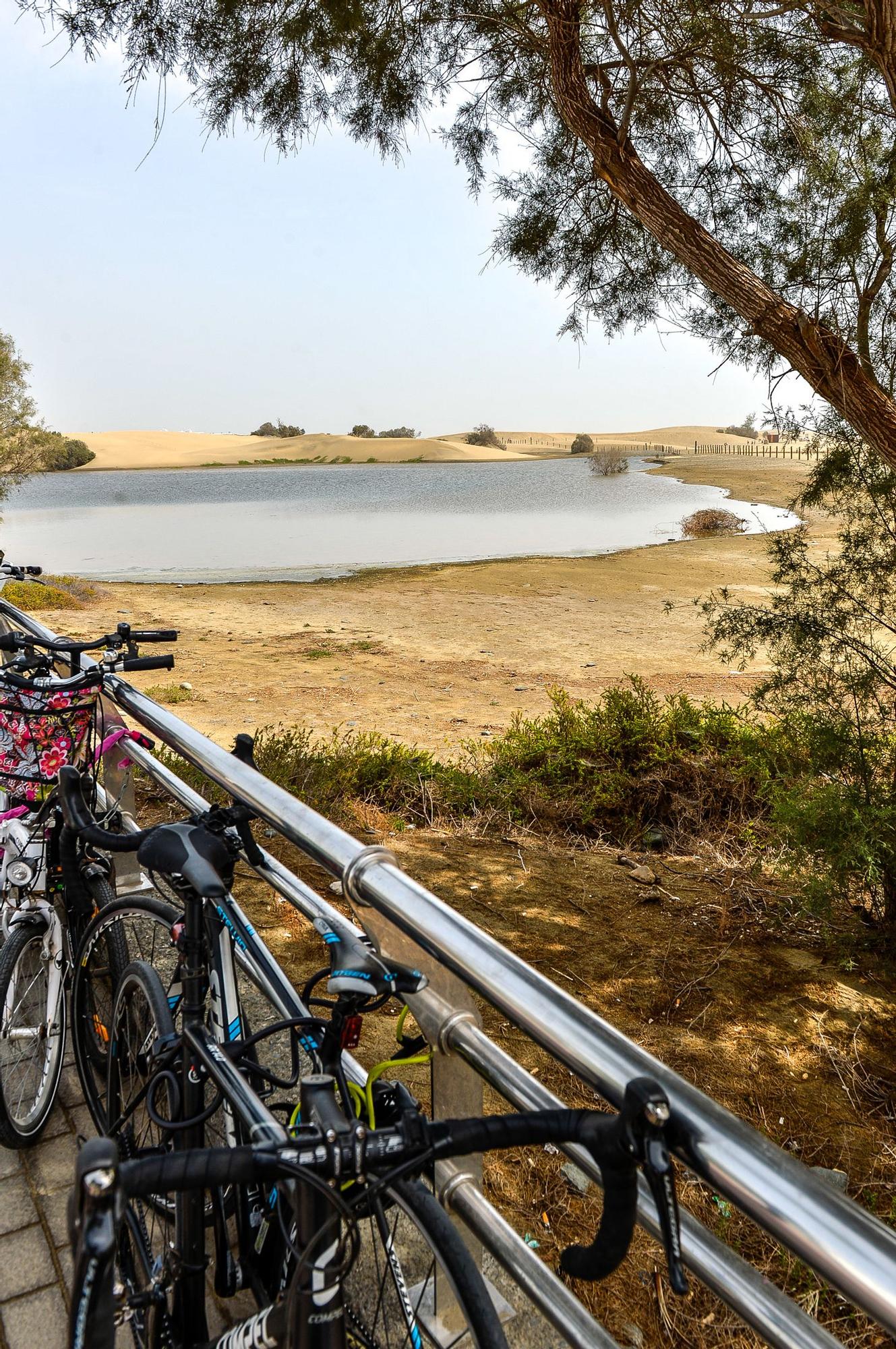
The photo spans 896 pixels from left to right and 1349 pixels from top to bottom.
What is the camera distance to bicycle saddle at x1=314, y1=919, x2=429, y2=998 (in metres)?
1.07

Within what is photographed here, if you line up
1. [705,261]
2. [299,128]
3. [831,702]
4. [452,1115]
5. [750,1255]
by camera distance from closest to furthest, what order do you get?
1. [452,1115]
2. [750,1255]
3. [705,261]
4. [831,702]
5. [299,128]

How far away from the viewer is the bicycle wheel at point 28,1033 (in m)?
2.38

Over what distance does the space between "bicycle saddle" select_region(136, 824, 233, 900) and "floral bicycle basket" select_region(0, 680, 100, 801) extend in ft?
3.63

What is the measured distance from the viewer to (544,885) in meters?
5.43

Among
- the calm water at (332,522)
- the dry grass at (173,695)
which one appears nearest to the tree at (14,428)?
the calm water at (332,522)

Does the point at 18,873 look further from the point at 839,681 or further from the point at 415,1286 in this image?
the point at 839,681

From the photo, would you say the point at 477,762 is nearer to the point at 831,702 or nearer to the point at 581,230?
the point at 831,702

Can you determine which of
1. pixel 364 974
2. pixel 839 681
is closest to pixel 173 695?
pixel 839 681

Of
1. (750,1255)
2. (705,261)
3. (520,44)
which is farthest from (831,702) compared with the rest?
(520,44)

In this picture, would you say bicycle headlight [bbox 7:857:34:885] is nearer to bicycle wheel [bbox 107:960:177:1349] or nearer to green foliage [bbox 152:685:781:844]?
bicycle wheel [bbox 107:960:177:1349]

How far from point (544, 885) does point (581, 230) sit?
4.23 metres

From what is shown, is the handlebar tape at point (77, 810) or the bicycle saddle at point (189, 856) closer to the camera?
the bicycle saddle at point (189, 856)

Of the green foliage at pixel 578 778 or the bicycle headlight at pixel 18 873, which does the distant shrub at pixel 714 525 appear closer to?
the green foliage at pixel 578 778

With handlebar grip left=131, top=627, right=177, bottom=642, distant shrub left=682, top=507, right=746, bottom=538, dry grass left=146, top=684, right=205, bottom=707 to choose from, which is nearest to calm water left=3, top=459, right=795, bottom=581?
distant shrub left=682, top=507, right=746, bottom=538
